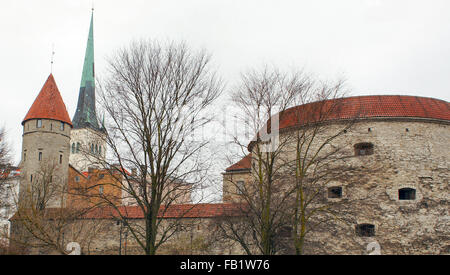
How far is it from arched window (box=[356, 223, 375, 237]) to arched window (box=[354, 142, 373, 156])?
118 inches

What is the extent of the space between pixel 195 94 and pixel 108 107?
2.39 metres

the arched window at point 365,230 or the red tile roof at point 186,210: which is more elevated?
the red tile roof at point 186,210

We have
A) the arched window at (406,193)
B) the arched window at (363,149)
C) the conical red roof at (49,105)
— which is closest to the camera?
the arched window at (406,193)

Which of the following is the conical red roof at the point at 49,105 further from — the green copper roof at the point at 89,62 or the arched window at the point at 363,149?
the arched window at the point at 363,149

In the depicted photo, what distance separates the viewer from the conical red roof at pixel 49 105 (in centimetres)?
3103

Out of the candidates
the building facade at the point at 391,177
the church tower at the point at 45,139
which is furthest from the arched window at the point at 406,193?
the church tower at the point at 45,139

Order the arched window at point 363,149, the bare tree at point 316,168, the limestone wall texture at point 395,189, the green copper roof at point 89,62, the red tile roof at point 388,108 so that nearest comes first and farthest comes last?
the bare tree at point 316,168
the limestone wall texture at point 395,189
the red tile roof at point 388,108
the arched window at point 363,149
the green copper roof at point 89,62

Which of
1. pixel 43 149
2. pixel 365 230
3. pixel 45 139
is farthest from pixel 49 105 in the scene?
pixel 365 230

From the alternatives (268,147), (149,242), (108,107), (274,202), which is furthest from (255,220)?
(108,107)

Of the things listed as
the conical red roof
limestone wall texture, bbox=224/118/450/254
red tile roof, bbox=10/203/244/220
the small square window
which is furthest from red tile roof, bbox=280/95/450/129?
the conical red roof

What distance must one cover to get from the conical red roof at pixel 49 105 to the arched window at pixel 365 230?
2156 centimetres

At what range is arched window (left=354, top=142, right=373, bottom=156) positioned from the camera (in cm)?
1945
